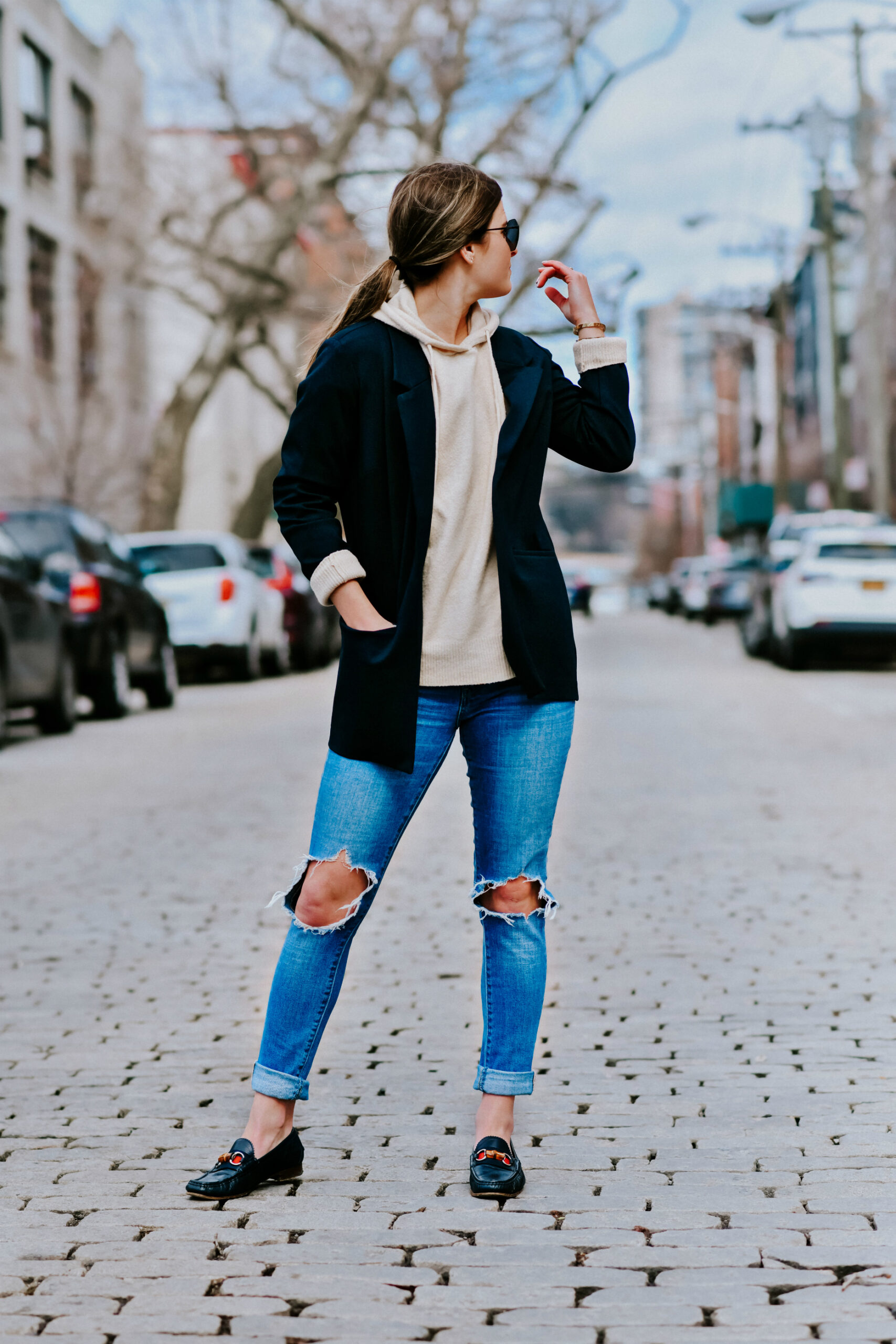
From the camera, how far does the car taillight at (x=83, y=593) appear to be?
15.3 meters

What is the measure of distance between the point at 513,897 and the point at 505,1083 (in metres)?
0.38

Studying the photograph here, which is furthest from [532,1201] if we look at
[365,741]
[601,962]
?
[601,962]

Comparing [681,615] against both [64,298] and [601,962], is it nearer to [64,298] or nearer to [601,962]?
[64,298]

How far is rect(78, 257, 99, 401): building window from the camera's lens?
112 ft

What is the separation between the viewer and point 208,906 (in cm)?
713

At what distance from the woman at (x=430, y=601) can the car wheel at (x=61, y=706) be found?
10713mm

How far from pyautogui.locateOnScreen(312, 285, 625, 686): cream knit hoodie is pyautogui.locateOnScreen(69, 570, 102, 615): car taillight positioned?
468 inches

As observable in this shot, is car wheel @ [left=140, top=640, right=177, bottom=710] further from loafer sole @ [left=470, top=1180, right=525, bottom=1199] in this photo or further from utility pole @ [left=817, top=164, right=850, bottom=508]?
utility pole @ [left=817, top=164, right=850, bottom=508]

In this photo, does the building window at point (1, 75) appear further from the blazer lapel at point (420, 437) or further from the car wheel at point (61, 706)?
the blazer lapel at point (420, 437)

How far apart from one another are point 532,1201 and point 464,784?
7876 millimetres

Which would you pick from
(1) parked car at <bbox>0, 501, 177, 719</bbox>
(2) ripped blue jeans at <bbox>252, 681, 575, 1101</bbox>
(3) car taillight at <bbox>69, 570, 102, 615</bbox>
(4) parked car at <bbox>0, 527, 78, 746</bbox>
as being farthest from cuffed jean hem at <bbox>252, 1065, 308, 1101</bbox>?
(3) car taillight at <bbox>69, 570, 102, 615</bbox>

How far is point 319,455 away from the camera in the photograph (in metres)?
3.64

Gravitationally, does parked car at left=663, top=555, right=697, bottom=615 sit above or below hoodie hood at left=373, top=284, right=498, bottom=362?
above

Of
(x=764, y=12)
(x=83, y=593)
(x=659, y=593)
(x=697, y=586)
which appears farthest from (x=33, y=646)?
(x=659, y=593)
